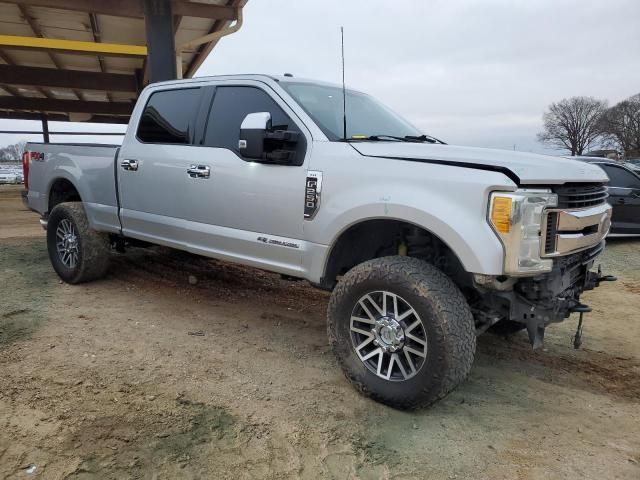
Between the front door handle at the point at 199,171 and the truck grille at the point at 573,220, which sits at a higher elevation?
the front door handle at the point at 199,171

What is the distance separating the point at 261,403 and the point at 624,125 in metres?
74.9

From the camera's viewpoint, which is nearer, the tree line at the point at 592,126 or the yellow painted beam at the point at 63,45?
the yellow painted beam at the point at 63,45

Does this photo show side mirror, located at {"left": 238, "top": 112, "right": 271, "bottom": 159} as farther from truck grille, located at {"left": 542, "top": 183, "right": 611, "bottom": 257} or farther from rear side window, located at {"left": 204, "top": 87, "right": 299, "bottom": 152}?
truck grille, located at {"left": 542, "top": 183, "right": 611, "bottom": 257}

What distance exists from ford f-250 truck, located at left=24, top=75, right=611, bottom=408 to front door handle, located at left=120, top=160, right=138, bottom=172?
0.06 feet

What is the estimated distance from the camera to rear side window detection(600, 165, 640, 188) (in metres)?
8.80

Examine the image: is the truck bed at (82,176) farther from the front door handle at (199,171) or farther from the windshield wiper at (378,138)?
→ the windshield wiper at (378,138)

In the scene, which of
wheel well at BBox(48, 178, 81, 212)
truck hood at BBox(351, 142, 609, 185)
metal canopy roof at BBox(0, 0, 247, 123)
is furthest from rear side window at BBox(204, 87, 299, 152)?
metal canopy roof at BBox(0, 0, 247, 123)

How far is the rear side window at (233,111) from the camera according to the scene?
389 cm

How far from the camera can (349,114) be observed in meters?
4.00

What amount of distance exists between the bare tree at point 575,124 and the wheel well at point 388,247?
74.2 meters

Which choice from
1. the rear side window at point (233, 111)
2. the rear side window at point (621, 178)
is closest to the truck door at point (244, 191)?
the rear side window at point (233, 111)

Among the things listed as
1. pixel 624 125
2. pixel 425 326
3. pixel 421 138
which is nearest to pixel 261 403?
pixel 425 326

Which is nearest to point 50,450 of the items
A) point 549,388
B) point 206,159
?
point 206,159

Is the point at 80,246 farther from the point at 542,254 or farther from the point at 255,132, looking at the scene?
the point at 542,254
